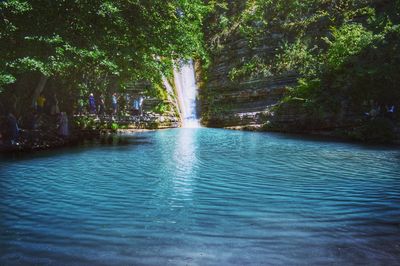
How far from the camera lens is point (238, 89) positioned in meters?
28.1

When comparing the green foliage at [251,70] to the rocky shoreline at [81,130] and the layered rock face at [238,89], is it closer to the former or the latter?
the layered rock face at [238,89]

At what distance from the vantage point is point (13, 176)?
9.34 meters

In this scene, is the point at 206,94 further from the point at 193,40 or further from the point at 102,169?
the point at 102,169

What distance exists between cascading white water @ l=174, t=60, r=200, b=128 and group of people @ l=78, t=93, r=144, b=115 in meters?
4.06

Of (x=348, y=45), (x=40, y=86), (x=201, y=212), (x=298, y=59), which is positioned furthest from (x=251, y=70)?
(x=201, y=212)

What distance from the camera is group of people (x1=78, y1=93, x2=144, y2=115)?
80.3 ft

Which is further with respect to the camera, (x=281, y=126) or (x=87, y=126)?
(x=281, y=126)

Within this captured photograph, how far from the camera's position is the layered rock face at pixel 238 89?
25250 mm

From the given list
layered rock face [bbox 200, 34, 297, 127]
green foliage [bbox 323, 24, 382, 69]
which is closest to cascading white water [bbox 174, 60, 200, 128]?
layered rock face [bbox 200, 34, 297, 127]

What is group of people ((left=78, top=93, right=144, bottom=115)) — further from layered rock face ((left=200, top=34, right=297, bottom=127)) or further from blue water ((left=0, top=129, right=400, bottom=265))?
blue water ((left=0, top=129, right=400, bottom=265))

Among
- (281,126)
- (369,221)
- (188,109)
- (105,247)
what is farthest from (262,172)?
(188,109)

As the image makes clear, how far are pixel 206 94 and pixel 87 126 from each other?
40.8 feet

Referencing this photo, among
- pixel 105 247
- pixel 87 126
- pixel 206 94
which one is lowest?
pixel 105 247

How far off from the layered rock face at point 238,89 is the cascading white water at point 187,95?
30.3 inches
